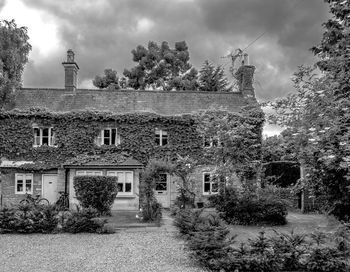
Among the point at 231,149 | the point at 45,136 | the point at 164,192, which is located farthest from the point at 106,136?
the point at 231,149

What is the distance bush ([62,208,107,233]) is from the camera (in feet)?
45.6

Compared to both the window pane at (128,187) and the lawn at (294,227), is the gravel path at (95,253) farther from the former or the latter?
the window pane at (128,187)

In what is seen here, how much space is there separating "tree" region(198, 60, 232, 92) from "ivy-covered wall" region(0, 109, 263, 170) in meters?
18.8

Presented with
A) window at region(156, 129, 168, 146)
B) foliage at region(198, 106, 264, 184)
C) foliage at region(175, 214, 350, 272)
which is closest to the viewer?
foliage at region(175, 214, 350, 272)

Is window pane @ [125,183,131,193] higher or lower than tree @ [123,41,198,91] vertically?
lower

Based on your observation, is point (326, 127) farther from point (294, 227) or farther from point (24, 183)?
point (24, 183)

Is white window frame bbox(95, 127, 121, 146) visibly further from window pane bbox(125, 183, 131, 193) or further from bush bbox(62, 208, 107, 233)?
bush bbox(62, 208, 107, 233)

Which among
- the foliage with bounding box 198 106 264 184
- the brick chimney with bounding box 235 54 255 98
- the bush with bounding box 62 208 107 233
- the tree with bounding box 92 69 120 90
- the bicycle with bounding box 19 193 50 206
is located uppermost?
the tree with bounding box 92 69 120 90

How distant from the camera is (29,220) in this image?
13.8 meters

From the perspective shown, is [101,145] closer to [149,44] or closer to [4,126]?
[4,126]

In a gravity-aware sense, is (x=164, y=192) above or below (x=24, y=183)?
below

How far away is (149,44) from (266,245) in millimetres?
40498

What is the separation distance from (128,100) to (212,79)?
19063 mm

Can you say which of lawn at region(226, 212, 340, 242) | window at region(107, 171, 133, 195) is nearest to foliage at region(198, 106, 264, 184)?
lawn at region(226, 212, 340, 242)
